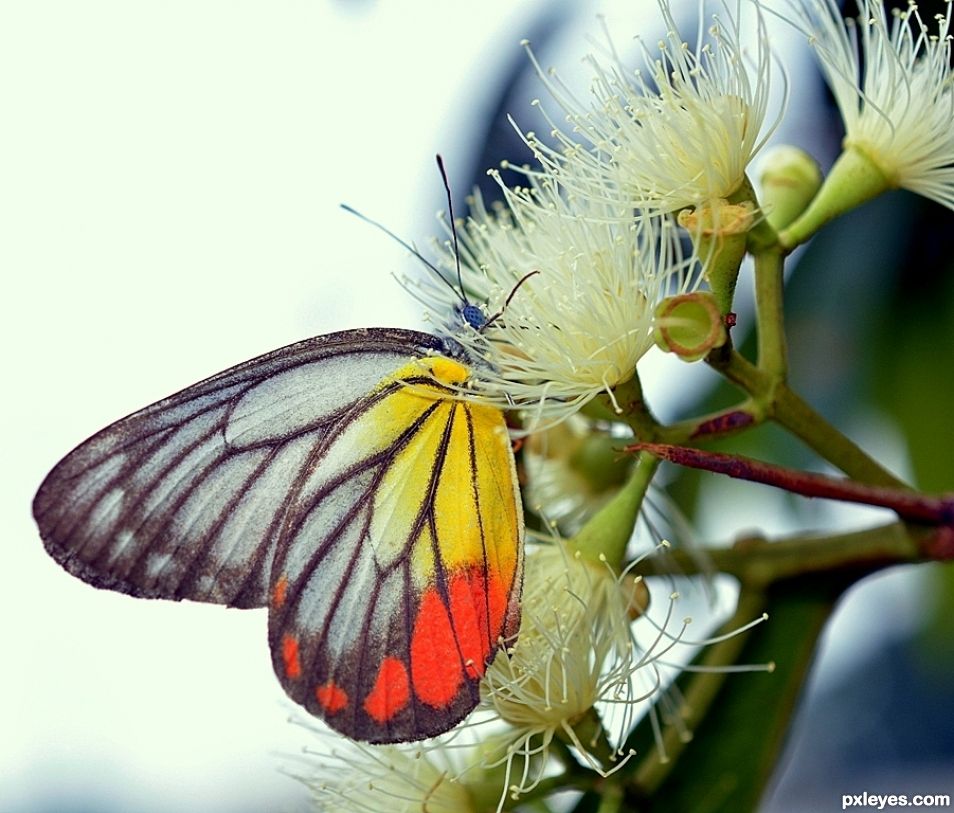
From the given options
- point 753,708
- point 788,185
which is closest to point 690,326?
point 788,185

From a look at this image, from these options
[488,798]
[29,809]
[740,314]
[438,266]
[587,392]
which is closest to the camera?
[587,392]

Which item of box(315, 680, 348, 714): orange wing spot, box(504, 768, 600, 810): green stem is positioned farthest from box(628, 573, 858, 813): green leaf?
box(315, 680, 348, 714): orange wing spot

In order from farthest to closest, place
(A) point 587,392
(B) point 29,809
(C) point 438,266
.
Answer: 1. (B) point 29,809
2. (C) point 438,266
3. (A) point 587,392

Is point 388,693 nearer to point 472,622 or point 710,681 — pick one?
point 472,622

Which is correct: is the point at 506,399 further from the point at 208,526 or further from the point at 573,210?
the point at 208,526

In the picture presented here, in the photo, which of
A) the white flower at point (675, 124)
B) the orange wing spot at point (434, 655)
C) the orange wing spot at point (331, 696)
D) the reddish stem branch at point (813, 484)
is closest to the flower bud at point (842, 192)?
the white flower at point (675, 124)

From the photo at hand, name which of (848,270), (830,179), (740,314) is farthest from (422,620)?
(848,270)
